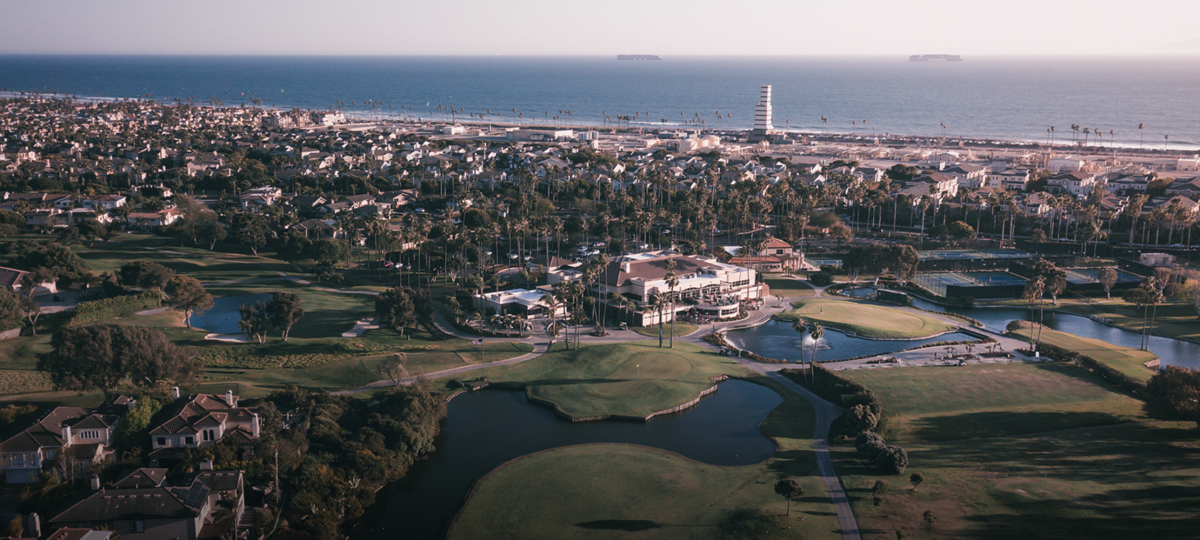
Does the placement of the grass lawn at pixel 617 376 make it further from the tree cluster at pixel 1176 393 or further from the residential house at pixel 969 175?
the residential house at pixel 969 175

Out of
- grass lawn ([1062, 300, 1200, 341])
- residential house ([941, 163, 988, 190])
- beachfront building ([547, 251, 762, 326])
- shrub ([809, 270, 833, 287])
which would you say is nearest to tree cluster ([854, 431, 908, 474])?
beachfront building ([547, 251, 762, 326])

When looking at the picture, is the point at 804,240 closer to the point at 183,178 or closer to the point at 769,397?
the point at 769,397

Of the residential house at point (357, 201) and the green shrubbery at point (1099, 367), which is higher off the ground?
the residential house at point (357, 201)

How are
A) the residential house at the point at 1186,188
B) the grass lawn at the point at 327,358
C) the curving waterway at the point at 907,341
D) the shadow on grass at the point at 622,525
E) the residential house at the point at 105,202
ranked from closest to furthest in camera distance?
the shadow on grass at the point at 622,525 < the grass lawn at the point at 327,358 < the curving waterway at the point at 907,341 < the residential house at the point at 105,202 < the residential house at the point at 1186,188


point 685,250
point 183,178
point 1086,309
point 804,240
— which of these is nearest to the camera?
point 1086,309

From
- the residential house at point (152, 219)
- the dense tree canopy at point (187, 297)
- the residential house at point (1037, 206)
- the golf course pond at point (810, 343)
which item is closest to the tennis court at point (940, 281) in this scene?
the golf course pond at point (810, 343)

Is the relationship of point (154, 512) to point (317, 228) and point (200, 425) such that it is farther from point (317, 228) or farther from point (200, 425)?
point (317, 228)

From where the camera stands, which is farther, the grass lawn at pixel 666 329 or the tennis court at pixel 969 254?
the tennis court at pixel 969 254

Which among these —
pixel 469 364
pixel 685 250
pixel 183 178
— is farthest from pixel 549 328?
pixel 183 178
